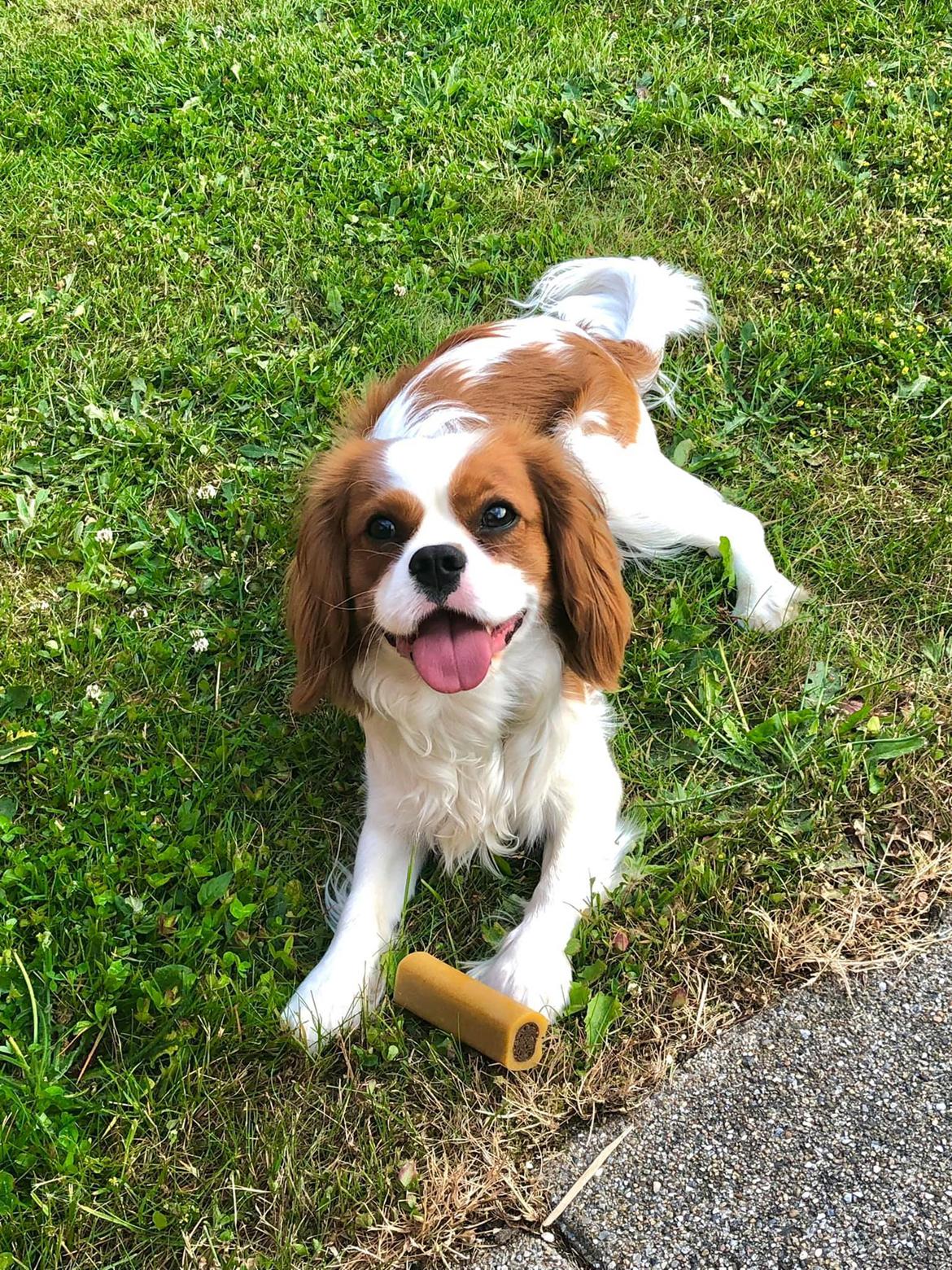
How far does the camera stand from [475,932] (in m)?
2.55

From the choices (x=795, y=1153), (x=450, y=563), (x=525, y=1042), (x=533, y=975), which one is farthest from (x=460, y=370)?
(x=795, y=1153)

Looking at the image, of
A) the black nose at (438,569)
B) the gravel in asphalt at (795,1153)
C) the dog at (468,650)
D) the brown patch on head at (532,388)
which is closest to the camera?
the gravel in asphalt at (795,1153)

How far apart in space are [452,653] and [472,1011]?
0.71 m

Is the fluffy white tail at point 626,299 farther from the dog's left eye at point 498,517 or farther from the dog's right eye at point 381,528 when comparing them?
the dog's right eye at point 381,528

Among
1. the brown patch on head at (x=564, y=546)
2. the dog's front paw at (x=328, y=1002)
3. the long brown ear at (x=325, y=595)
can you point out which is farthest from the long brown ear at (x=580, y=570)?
the dog's front paw at (x=328, y=1002)

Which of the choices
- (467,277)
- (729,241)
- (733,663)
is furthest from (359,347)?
(733,663)

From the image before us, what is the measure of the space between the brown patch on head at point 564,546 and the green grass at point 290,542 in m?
0.44

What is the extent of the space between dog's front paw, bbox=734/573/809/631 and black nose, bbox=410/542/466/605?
1.19 m

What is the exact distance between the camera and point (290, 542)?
3332mm

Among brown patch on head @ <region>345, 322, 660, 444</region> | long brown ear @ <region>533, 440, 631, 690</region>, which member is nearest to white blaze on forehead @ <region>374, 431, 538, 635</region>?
long brown ear @ <region>533, 440, 631, 690</region>

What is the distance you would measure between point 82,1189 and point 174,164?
4.09 metres

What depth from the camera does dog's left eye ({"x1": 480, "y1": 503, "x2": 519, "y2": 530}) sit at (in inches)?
89.9

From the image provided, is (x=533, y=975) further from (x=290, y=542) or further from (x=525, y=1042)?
(x=290, y=542)

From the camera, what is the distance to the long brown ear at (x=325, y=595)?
2432 mm
